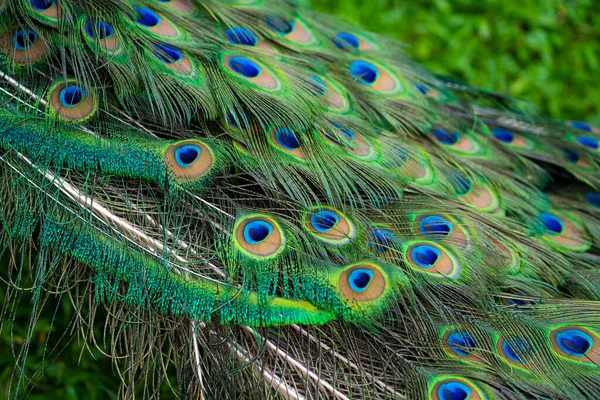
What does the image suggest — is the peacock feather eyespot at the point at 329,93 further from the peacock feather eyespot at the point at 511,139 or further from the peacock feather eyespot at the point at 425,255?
the peacock feather eyespot at the point at 511,139

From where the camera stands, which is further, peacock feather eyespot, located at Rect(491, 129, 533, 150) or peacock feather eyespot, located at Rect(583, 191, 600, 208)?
peacock feather eyespot, located at Rect(491, 129, 533, 150)

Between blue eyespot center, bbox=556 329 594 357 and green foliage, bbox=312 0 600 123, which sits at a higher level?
green foliage, bbox=312 0 600 123

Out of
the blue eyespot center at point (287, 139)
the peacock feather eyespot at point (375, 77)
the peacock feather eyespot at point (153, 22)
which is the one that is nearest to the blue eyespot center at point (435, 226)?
the blue eyespot center at point (287, 139)

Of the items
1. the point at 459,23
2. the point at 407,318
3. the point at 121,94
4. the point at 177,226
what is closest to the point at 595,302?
the point at 407,318

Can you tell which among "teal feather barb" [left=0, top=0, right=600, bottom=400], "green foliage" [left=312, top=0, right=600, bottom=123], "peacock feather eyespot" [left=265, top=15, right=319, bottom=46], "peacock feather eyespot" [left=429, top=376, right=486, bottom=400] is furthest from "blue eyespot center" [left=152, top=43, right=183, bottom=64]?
"green foliage" [left=312, top=0, right=600, bottom=123]

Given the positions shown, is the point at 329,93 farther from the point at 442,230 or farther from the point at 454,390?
the point at 454,390

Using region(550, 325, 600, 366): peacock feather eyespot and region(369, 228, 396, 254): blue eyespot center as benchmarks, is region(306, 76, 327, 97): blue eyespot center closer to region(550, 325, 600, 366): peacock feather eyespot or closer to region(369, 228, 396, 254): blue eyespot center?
region(369, 228, 396, 254): blue eyespot center
